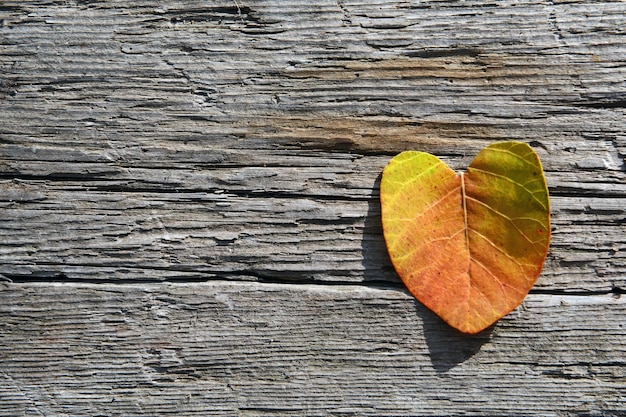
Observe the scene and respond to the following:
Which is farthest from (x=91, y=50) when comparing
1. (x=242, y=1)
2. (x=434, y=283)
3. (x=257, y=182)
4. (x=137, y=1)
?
(x=434, y=283)

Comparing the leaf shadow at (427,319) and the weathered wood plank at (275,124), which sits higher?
the weathered wood plank at (275,124)

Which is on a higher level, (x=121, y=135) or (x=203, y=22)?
(x=203, y=22)

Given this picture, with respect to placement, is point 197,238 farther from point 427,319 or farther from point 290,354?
point 427,319

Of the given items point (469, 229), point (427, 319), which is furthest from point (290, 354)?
point (469, 229)

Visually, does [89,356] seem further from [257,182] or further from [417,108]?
[417,108]

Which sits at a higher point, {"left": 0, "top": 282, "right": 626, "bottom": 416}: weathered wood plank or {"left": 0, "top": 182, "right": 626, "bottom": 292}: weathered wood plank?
{"left": 0, "top": 182, "right": 626, "bottom": 292}: weathered wood plank
